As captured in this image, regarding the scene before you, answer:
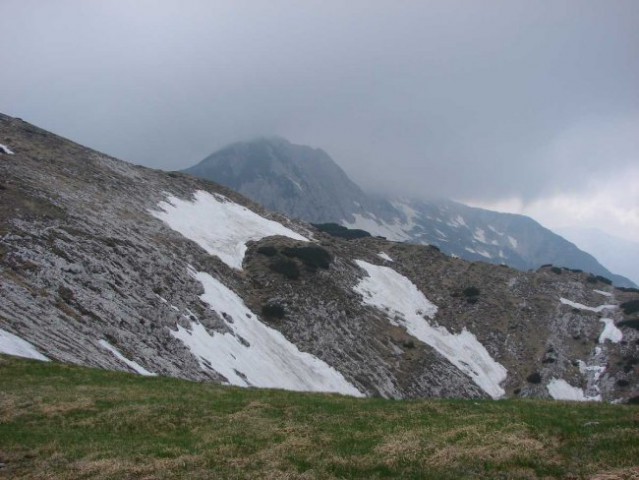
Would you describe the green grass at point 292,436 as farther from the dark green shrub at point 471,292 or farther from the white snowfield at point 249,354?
the dark green shrub at point 471,292

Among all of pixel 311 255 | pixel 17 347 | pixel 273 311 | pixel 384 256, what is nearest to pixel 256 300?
pixel 273 311

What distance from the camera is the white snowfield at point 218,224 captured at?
76.4 m

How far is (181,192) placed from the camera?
9175cm

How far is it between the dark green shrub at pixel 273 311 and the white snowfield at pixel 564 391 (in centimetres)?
4148

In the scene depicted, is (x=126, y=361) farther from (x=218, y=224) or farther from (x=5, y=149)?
(x=218, y=224)

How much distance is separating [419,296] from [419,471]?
267ft

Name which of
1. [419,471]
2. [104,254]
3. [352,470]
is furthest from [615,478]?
[104,254]

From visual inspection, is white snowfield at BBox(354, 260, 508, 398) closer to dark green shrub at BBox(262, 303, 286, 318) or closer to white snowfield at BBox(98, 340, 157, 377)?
dark green shrub at BBox(262, 303, 286, 318)

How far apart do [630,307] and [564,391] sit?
2981 centimetres

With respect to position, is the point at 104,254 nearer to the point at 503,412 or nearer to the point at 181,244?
the point at 181,244

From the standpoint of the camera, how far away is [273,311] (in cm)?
6612

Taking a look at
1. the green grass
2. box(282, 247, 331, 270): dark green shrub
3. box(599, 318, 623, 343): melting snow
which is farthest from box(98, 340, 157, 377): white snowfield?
box(599, 318, 623, 343): melting snow

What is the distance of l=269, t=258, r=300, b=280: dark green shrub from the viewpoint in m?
76.0

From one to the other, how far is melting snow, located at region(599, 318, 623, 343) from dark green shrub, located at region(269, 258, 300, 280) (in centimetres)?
5370
